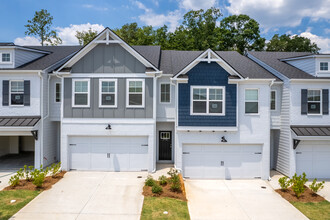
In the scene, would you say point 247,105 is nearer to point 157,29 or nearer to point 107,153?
point 107,153

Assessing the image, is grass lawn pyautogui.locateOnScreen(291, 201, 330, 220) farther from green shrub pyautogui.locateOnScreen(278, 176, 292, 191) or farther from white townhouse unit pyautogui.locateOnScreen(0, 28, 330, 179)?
white townhouse unit pyautogui.locateOnScreen(0, 28, 330, 179)

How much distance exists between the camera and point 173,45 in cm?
3047

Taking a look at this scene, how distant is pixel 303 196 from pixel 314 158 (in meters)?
3.41

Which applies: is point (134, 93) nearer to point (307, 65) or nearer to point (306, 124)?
point (306, 124)

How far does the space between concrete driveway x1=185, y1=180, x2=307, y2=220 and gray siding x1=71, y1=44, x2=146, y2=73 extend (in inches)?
278

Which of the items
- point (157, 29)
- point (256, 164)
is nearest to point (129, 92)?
point (256, 164)

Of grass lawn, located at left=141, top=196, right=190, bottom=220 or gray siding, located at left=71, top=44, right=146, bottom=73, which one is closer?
grass lawn, located at left=141, top=196, right=190, bottom=220

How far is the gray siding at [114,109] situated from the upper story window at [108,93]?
0.73 feet

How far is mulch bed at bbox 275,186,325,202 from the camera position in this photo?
9.22m

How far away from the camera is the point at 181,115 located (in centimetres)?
1148

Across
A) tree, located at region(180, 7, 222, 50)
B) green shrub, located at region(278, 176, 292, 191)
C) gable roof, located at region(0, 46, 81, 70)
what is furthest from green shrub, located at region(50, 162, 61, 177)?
tree, located at region(180, 7, 222, 50)

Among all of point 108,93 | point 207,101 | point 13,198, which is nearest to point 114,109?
point 108,93

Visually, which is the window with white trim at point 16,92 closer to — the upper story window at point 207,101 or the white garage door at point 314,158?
the upper story window at point 207,101

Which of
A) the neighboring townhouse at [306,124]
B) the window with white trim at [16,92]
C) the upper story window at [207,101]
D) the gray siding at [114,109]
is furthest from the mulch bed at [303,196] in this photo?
the window with white trim at [16,92]
